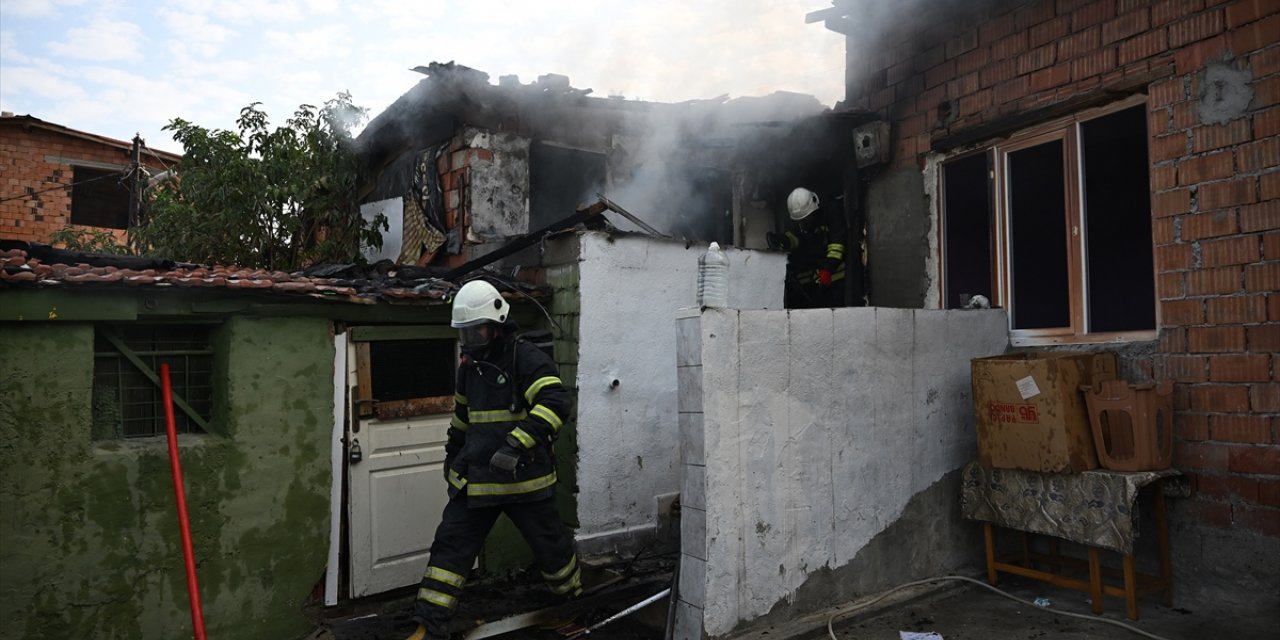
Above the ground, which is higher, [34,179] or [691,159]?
[34,179]

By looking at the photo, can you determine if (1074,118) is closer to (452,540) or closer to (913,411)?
(913,411)

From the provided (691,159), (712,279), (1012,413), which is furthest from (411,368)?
(1012,413)

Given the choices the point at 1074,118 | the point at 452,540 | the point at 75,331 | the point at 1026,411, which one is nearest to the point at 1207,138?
the point at 1074,118

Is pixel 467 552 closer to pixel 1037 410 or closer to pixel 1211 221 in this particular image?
pixel 1037 410

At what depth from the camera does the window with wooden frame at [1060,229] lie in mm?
5680

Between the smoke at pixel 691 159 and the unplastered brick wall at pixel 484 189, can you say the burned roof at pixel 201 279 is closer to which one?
the unplastered brick wall at pixel 484 189

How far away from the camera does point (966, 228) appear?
6926mm

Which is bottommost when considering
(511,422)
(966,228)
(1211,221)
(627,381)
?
(511,422)

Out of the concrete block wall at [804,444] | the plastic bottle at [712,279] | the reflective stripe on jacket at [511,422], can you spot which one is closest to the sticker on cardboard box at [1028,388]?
the concrete block wall at [804,444]

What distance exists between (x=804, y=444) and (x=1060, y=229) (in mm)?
3083

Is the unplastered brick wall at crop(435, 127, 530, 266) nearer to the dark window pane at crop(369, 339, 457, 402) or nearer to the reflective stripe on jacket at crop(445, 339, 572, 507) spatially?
the dark window pane at crop(369, 339, 457, 402)

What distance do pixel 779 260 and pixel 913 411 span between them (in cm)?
232

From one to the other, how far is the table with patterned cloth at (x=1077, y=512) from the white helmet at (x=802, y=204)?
139 inches

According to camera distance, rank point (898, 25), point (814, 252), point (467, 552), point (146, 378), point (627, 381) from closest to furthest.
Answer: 1. point (467, 552)
2. point (146, 378)
3. point (627, 381)
4. point (898, 25)
5. point (814, 252)
